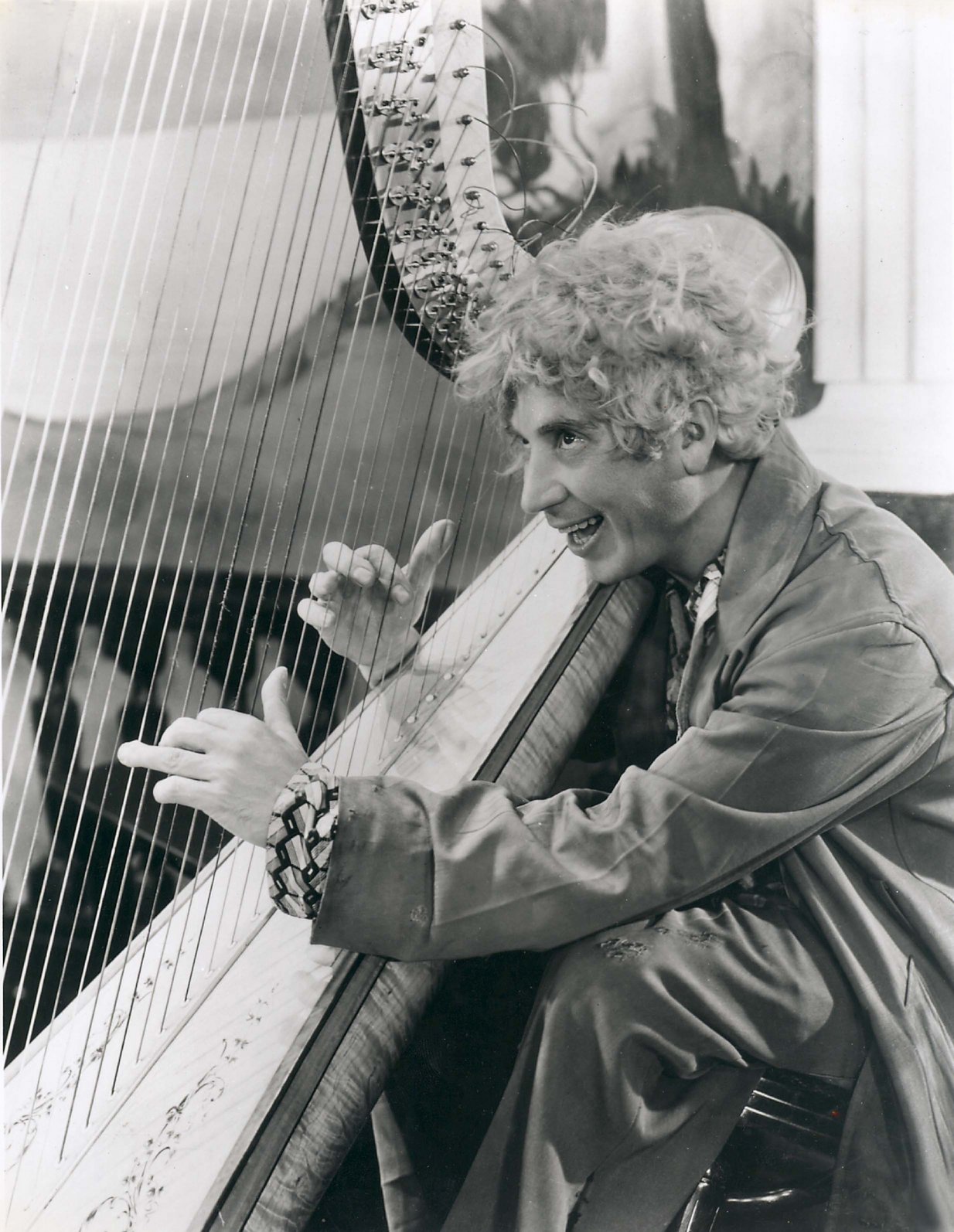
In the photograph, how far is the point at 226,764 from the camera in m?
1.33

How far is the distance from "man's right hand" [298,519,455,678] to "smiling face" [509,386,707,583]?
19cm

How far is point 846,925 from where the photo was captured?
141 centimetres

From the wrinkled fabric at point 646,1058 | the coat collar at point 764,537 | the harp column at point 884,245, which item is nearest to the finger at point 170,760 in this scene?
the wrinkled fabric at point 646,1058

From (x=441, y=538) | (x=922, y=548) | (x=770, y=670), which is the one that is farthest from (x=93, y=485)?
(x=922, y=548)

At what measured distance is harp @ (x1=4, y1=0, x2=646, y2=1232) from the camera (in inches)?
51.1

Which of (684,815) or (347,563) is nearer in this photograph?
(684,815)

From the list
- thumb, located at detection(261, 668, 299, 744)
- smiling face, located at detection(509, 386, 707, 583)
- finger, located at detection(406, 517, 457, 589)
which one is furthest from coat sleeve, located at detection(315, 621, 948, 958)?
finger, located at detection(406, 517, 457, 589)

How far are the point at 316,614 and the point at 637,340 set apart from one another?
567 millimetres

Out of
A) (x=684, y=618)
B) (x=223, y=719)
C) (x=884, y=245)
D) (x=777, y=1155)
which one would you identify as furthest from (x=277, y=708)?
(x=884, y=245)

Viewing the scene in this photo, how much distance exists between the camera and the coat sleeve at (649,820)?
1317 millimetres

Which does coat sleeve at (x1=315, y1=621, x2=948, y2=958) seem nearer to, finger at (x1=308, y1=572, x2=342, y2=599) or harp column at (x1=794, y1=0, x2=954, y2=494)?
finger at (x1=308, y1=572, x2=342, y2=599)

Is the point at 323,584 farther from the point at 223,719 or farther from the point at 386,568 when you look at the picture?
the point at 223,719

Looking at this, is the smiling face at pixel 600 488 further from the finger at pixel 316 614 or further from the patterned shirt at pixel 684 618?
the finger at pixel 316 614

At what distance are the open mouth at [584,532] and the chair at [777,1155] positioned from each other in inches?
28.8
